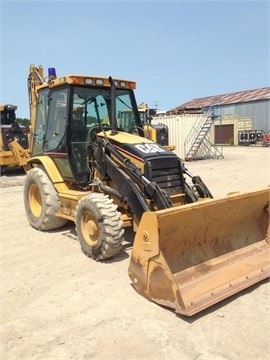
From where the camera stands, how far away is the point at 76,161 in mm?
5945

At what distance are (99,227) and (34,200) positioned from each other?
2.45m

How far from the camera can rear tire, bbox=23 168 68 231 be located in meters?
6.15

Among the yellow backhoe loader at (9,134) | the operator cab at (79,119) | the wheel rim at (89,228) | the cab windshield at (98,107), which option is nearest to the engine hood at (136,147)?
the operator cab at (79,119)

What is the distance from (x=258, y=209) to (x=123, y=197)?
5.59ft

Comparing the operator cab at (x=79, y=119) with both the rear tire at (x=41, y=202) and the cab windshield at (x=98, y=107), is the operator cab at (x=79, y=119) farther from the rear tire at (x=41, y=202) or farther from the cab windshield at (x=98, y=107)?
the rear tire at (x=41, y=202)

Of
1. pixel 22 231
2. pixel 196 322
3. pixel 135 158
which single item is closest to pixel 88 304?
pixel 196 322

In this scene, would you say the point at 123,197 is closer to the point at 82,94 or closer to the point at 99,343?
the point at 82,94

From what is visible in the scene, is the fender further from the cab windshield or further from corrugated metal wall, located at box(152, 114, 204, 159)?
corrugated metal wall, located at box(152, 114, 204, 159)

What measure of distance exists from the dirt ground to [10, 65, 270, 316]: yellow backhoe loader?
0.54 feet

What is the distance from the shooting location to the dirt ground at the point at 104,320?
10.2 ft

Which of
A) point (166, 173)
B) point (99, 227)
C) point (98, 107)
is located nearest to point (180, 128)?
point (98, 107)

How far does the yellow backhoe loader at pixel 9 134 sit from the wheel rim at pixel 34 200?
24.5ft

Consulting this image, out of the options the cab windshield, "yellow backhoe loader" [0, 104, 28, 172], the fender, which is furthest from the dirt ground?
"yellow backhoe loader" [0, 104, 28, 172]

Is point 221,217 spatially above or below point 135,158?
below
